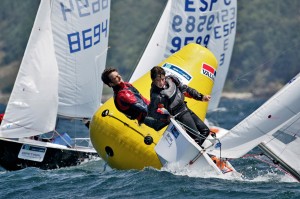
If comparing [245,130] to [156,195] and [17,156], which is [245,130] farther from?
[17,156]

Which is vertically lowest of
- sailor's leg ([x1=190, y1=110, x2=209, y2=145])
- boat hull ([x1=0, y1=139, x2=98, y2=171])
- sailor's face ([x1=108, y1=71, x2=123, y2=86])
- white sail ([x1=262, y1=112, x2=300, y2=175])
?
boat hull ([x1=0, y1=139, x2=98, y2=171])

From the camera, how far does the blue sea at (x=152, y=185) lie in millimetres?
8750

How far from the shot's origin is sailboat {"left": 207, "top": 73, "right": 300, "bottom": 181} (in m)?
8.90

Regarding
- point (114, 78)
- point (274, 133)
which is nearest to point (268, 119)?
point (274, 133)

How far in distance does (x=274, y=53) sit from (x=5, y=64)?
52.1 feet

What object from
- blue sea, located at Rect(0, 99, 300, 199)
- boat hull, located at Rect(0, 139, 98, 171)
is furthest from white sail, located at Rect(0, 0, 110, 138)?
blue sea, located at Rect(0, 99, 300, 199)

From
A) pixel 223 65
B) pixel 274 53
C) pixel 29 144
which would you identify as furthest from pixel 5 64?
pixel 29 144

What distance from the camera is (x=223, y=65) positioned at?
16984 millimetres

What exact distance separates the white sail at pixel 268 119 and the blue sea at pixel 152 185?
457 mm

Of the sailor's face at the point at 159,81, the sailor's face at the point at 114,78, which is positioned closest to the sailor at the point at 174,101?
the sailor's face at the point at 159,81

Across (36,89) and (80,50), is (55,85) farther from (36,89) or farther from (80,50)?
(80,50)

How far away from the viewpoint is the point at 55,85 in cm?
1338

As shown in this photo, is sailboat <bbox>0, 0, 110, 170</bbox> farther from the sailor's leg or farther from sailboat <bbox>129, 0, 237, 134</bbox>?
the sailor's leg

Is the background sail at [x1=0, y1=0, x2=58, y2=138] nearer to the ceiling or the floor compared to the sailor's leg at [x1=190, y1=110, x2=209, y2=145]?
nearer to the floor
